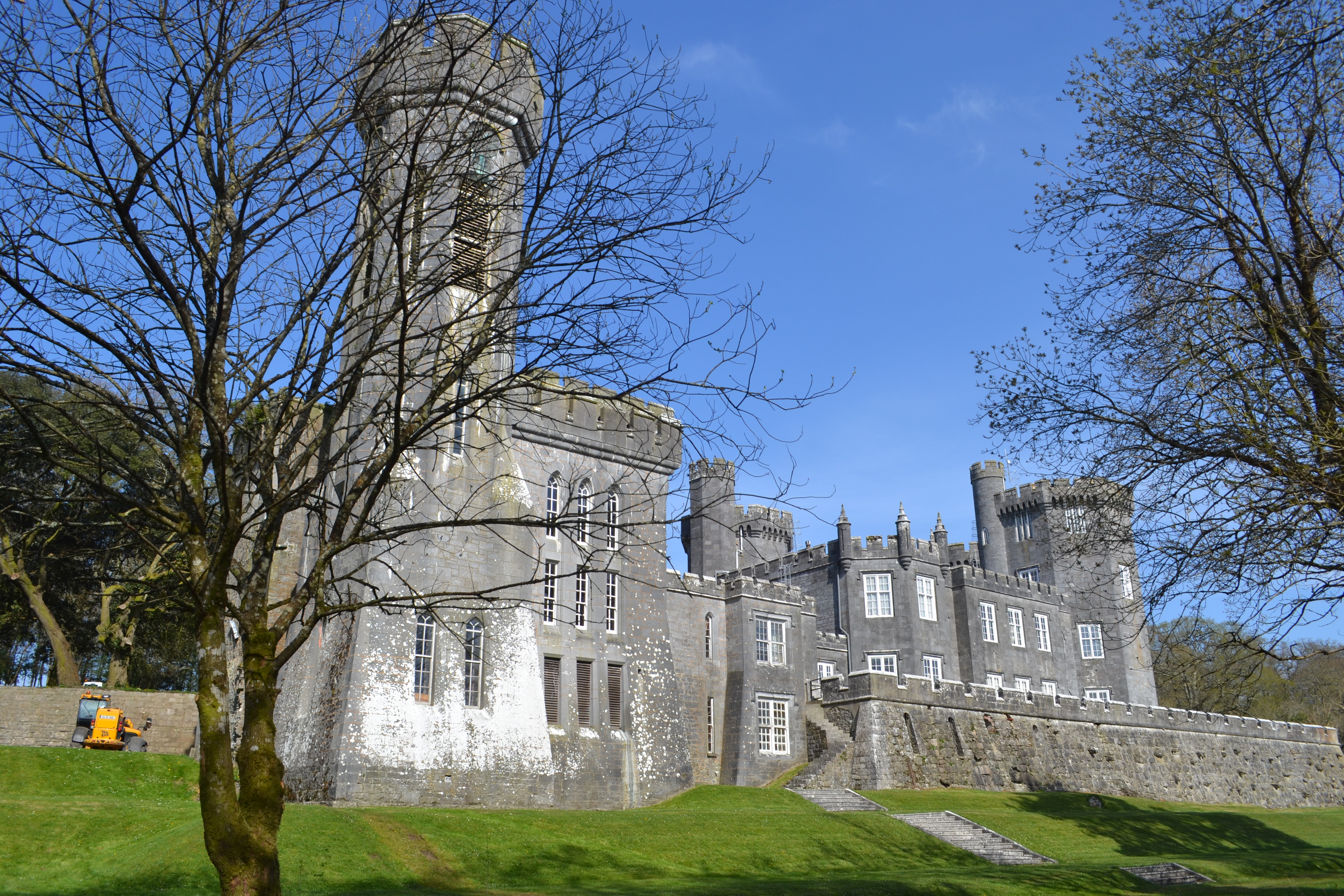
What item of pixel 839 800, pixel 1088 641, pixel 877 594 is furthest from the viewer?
pixel 1088 641

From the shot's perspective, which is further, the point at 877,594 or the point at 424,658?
the point at 877,594

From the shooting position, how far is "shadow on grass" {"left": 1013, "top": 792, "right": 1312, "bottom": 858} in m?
30.7

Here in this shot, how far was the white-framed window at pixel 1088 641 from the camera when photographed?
5162 centimetres

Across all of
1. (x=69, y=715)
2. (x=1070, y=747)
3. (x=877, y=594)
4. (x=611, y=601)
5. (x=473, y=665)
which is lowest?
(x=1070, y=747)

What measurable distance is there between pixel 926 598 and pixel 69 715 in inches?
1310

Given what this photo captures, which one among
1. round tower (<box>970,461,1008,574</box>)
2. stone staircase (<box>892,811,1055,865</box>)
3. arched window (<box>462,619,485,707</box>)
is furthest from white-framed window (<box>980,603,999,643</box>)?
arched window (<box>462,619,485,707</box>)

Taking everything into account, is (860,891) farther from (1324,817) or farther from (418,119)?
(1324,817)

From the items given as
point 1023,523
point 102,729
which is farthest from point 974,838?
point 1023,523

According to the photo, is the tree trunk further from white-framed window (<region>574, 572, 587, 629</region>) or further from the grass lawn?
white-framed window (<region>574, 572, 587, 629</region>)

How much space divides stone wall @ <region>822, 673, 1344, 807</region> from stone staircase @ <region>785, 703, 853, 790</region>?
29cm

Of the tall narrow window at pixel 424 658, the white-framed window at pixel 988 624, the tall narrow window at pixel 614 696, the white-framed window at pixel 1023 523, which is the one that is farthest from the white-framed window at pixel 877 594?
the tall narrow window at pixel 424 658

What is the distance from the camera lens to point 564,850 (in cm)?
2047

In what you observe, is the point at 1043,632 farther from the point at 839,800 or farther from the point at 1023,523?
the point at 839,800

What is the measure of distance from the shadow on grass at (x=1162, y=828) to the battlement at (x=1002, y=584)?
11.4 meters
